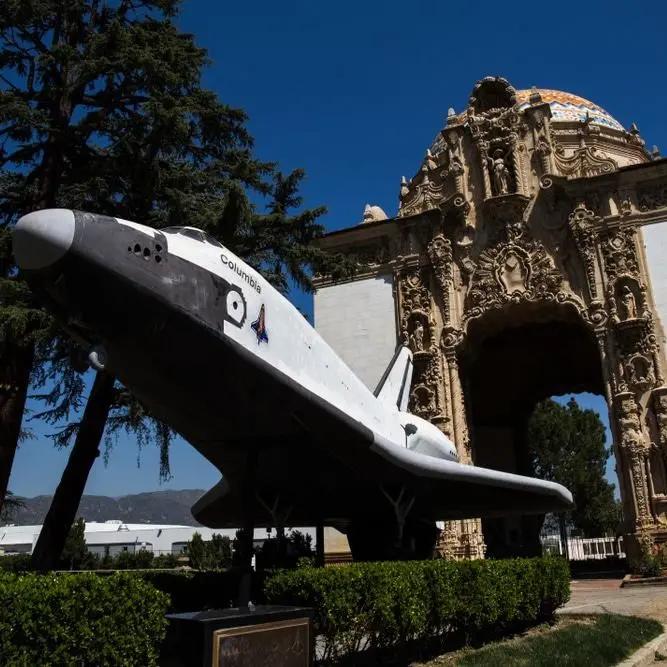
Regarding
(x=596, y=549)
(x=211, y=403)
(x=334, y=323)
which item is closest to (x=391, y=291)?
(x=334, y=323)

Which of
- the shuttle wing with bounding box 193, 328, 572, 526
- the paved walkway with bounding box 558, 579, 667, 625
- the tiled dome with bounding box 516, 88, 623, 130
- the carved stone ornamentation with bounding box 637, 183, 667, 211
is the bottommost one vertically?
the paved walkway with bounding box 558, 579, 667, 625

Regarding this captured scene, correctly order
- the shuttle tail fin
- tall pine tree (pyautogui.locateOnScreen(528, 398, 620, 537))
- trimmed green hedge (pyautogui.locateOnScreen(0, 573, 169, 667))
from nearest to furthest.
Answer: trimmed green hedge (pyautogui.locateOnScreen(0, 573, 169, 667))
the shuttle tail fin
tall pine tree (pyautogui.locateOnScreen(528, 398, 620, 537))

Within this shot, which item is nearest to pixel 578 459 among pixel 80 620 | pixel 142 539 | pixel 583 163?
pixel 583 163

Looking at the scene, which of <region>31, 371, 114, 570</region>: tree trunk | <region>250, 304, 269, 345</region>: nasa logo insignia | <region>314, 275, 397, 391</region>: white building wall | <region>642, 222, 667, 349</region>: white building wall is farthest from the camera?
<region>314, 275, 397, 391</region>: white building wall

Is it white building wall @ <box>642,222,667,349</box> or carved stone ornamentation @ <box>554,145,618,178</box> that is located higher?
carved stone ornamentation @ <box>554,145,618,178</box>

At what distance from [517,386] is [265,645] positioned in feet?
90.8

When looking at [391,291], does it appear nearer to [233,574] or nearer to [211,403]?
[233,574]

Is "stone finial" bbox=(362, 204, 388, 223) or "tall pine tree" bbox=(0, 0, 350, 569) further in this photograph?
"stone finial" bbox=(362, 204, 388, 223)

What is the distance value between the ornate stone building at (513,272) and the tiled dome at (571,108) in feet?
1.36

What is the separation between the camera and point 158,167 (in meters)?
15.5

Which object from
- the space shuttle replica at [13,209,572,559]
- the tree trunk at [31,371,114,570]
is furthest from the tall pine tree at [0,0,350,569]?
the space shuttle replica at [13,209,572,559]

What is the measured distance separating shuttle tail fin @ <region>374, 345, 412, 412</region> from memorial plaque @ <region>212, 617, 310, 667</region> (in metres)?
9.90

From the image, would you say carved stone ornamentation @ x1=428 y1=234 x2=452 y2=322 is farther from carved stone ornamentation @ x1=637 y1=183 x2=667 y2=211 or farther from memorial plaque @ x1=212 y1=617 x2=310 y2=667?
memorial plaque @ x1=212 y1=617 x2=310 y2=667

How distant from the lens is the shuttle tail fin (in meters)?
16.7
